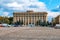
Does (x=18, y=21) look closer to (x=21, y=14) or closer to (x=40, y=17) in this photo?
(x=21, y=14)

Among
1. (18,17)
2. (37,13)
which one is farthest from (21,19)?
(37,13)

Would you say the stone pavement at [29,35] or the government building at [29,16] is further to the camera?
the government building at [29,16]

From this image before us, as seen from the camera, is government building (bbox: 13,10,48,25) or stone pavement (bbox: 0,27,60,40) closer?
stone pavement (bbox: 0,27,60,40)

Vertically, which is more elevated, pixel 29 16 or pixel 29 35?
pixel 29 35

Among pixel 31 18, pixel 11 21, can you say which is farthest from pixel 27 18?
pixel 11 21

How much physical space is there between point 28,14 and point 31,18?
474 centimetres

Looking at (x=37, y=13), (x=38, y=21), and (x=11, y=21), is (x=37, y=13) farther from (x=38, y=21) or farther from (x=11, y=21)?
(x=11, y=21)

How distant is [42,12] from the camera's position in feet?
592

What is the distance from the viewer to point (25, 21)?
187m

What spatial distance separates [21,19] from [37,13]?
51.6 ft

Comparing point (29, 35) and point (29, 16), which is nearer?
point (29, 35)

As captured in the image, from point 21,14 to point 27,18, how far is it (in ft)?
21.9

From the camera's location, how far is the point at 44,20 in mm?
178875

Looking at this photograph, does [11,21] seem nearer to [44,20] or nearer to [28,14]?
[28,14]
